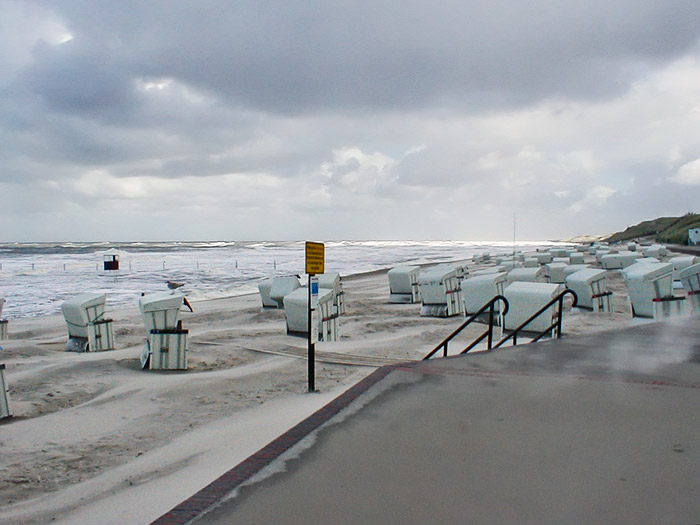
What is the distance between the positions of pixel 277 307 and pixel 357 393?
16812 mm

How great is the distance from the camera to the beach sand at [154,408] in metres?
5.65

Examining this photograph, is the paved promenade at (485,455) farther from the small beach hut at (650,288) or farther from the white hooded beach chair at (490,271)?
the white hooded beach chair at (490,271)

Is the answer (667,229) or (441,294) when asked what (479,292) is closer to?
(441,294)

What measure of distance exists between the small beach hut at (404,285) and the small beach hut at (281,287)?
4.70 meters

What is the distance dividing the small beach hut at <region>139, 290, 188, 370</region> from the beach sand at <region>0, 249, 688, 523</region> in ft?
1.02

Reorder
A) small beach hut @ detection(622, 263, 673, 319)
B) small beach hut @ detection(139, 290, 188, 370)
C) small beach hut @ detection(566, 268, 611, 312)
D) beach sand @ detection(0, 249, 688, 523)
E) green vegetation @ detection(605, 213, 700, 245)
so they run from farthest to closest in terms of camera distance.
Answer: green vegetation @ detection(605, 213, 700, 245), small beach hut @ detection(566, 268, 611, 312), small beach hut @ detection(622, 263, 673, 319), small beach hut @ detection(139, 290, 188, 370), beach sand @ detection(0, 249, 688, 523)

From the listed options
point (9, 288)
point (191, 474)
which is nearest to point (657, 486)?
point (191, 474)

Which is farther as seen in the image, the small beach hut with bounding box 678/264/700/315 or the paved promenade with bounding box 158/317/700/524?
the small beach hut with bounding box 678/264/700/315

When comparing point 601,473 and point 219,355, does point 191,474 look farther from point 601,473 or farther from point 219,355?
point 219,355

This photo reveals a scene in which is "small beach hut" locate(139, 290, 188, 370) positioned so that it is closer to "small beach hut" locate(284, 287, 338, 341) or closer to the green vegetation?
"small beach hut" locate(284, 287, 338, 341)

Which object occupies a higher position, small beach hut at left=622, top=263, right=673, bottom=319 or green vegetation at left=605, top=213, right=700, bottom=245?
green vegetation at left=605, top=213, right=700, bottom=245

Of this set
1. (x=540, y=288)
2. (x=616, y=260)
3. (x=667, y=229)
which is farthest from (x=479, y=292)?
(x=667, y=229)

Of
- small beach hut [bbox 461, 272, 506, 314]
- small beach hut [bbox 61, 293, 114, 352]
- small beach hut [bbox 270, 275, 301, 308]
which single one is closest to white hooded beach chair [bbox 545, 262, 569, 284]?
small beach hut [bbox 461, 272, 506, 314]

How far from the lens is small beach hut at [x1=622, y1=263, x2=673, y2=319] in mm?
14859
